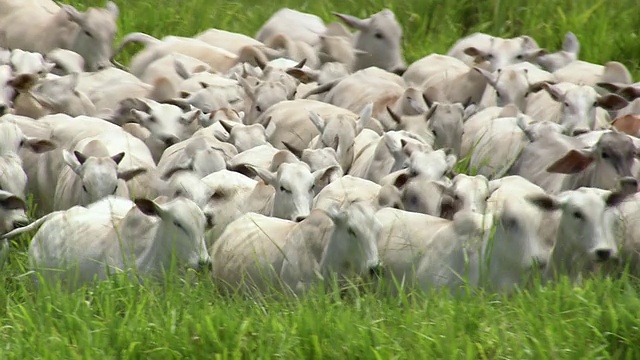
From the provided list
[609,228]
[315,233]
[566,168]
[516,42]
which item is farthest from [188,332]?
[516,42]

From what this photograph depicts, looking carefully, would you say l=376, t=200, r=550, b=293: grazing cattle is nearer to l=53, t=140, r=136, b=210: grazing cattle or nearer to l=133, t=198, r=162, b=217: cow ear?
l=133, t=198, r=162, b=217: cow ear

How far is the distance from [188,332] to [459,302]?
42.9 inches

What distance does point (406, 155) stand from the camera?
8.29 m

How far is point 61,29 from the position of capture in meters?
12.1

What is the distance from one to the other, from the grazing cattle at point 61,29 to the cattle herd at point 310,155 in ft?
0.06

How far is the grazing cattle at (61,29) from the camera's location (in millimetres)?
11859

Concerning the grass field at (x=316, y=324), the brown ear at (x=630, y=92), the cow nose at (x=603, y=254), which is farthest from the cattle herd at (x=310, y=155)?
the grass field at (x=316, y=324)

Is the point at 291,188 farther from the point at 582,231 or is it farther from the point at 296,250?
the point at 582,231

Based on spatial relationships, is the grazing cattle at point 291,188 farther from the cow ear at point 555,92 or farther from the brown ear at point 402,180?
the cow ear at point 555,92

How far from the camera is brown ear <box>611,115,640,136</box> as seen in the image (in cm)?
906

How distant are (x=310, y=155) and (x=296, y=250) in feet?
5.64

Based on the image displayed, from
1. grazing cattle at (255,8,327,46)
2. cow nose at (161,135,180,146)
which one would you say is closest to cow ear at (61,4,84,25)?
grazing cattle at (255,8,327,46)

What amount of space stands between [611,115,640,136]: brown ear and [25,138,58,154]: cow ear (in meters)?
3.53

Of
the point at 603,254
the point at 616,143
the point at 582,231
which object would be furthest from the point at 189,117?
the point at 603,254
